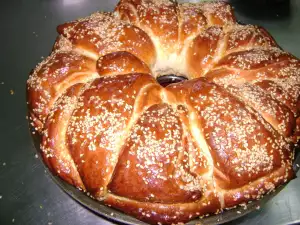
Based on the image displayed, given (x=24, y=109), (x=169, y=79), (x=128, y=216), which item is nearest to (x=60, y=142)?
(x=128, y=216)

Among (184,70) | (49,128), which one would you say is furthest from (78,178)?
(184,70)

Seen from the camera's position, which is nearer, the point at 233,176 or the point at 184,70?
the point at 233,176

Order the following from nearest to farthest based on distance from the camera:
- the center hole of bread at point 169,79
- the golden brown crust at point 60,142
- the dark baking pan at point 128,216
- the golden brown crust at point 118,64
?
the dark baking pan at point 128,216 < the golden brown crust at point 60,142 < the golden brown crust at point 118,64 < the center hole of bread at point 169,79

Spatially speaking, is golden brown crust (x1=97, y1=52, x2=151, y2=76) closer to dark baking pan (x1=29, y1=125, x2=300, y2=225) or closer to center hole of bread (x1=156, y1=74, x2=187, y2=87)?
center hole of bread (x1=156, y1=74, x2=187, y2=87)

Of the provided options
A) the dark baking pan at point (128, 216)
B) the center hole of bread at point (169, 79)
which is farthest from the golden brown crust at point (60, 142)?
the center hole of bread at point (169, 79)

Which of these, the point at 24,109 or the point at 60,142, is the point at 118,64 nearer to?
the point at 60,142

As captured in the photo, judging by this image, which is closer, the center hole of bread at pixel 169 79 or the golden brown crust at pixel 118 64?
the golden brown crust at pixel 118 64

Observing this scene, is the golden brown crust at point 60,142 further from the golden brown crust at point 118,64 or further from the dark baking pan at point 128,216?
the golden brown crust at point 118,64

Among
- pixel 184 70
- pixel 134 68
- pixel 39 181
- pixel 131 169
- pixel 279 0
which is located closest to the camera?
pixel 131 169

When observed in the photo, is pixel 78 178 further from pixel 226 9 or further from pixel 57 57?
pixel 226 9

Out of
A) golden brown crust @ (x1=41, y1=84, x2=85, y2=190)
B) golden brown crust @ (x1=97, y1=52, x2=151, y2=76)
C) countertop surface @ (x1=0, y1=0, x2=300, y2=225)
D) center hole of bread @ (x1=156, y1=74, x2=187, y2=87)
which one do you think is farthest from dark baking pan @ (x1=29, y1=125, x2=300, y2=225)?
center hole of bread @ (x1=156, y1=74, x2=187, y2=87)
